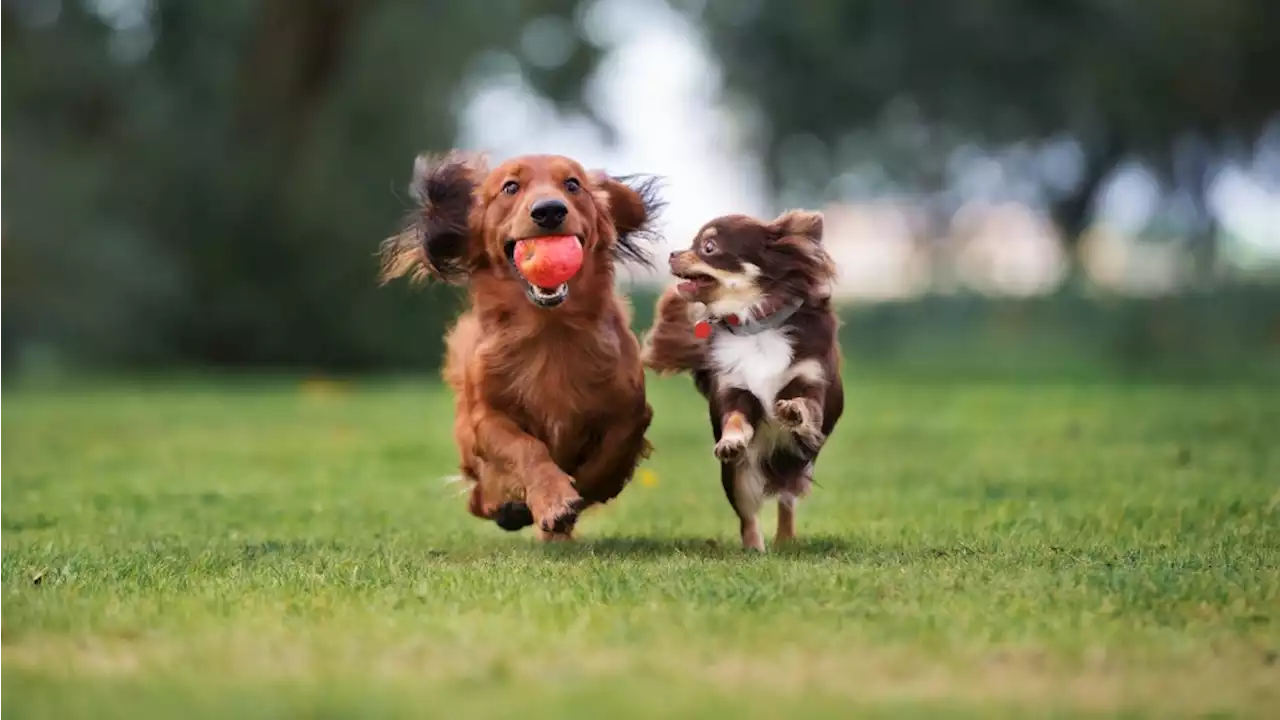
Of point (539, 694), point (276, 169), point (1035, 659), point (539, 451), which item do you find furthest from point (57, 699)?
point (276, 169)

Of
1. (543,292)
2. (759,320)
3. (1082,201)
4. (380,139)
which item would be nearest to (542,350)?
(543,292)

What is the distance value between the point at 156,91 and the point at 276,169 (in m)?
2.37

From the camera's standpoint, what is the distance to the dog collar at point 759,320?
19.3 feet

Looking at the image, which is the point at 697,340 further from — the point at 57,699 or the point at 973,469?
the point at 973,469

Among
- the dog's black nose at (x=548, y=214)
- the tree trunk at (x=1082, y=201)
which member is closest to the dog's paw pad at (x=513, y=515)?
the dog's black nose at (x=548, y=214)

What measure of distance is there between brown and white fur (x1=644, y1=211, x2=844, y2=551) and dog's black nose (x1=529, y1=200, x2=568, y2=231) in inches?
17.8

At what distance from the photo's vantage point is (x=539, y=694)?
3.41 meters

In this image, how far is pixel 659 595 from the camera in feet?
15.5

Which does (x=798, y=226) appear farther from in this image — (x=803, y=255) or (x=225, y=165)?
(x=225, y=165)

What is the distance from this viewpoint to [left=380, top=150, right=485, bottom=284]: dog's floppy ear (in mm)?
6430

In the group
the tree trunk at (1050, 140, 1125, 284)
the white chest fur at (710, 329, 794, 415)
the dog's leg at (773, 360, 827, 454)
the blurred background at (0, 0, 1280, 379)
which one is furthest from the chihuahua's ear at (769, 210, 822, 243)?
A: the tree trunk at (1050, 140, 1125, 284)

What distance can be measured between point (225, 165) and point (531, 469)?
17796mm

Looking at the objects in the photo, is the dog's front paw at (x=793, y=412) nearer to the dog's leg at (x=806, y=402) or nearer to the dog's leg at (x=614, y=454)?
the dog's leg at (x=806, y=402)

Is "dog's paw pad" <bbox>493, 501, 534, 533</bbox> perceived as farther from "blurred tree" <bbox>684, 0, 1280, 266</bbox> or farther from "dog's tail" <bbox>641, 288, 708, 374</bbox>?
"blurred tree" <bbox>684, 0, 1280, 266</bbox>
